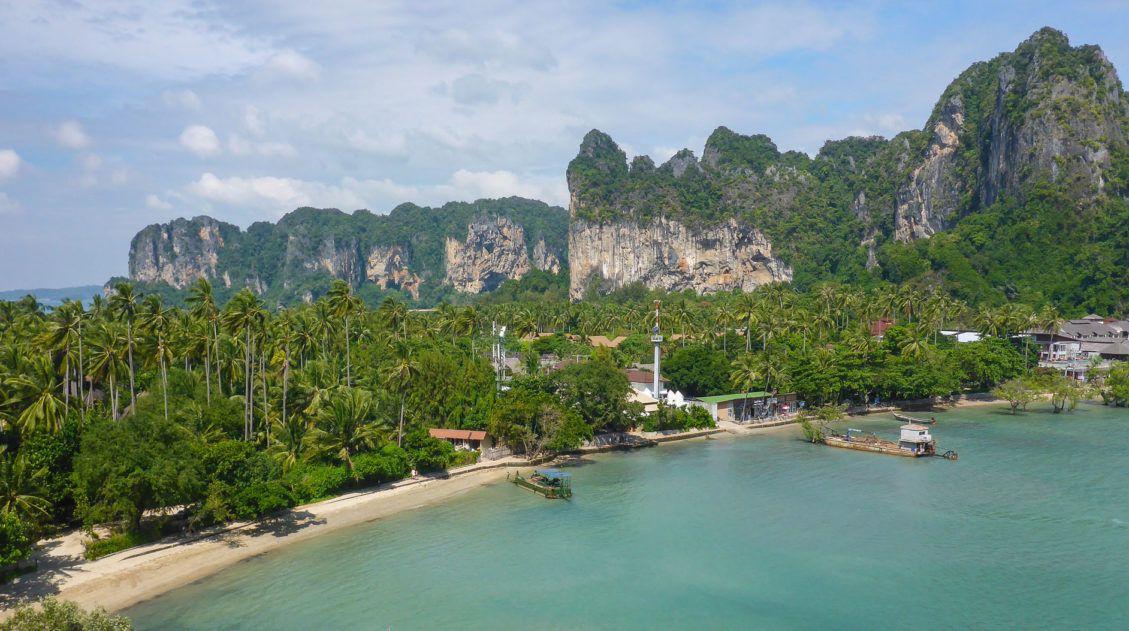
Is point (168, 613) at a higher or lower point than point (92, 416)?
lower

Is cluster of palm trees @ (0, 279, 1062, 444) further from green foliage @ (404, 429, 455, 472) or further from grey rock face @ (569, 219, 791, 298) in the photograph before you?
grey rock face @ (569, 219, 791, 298)

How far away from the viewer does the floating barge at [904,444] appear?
164ft

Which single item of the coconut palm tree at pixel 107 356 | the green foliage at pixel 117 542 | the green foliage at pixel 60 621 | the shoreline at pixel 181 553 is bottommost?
the shoreline at pixel 181 553

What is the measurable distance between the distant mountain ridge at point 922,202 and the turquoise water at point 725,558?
76.5 metres

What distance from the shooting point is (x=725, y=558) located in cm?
3183

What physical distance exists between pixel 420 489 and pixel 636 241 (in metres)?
131

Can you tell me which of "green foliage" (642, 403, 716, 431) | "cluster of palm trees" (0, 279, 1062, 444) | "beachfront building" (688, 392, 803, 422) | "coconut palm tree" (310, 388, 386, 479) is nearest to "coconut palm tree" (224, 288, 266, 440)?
"cluster of palm trees" (0, 279, 1062, 444)

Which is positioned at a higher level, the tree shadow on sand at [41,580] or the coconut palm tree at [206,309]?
the coconut palm tree at [206,309]

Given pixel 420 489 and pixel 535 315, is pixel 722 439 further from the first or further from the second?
pixel 535 315

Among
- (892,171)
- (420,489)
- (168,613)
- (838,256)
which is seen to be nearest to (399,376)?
(420,489)

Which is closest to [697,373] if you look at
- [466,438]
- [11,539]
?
[466,438]

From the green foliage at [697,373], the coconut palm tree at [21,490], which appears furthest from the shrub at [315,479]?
the green foliage at [697,373]

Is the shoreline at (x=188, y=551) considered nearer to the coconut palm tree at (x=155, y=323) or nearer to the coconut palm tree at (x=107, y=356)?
the coconut palm tree at (x=107, y=356)

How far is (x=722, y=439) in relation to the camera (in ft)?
184
